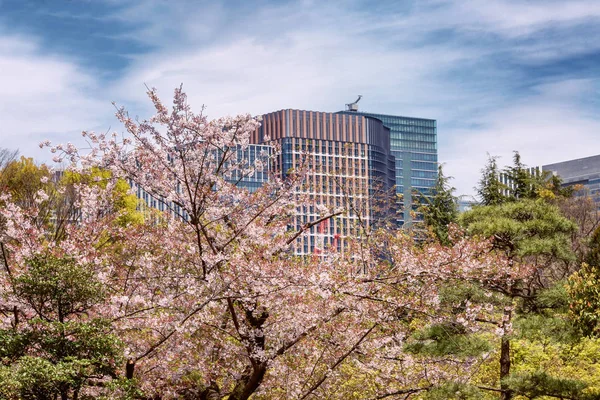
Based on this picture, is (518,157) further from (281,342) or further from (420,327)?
(281,342)

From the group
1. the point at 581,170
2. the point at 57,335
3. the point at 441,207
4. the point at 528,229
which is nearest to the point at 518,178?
the point at 441,207

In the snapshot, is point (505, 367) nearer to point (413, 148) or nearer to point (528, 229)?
point (528, 229)

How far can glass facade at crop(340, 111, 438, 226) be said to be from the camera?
186 metres

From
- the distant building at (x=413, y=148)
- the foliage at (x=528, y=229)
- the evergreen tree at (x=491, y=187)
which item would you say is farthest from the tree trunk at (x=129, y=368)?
the distant building at (x=413, y=148)

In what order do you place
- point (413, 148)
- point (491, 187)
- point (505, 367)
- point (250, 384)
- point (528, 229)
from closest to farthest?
point (250, 384), point (528, 229), point (505, 367), point (491, 187), point (413, 148)

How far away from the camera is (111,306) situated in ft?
37.5

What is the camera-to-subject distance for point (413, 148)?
18800 centimetres

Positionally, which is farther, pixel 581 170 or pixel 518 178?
pixel 581 170

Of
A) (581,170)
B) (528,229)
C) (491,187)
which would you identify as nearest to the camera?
(528,229)

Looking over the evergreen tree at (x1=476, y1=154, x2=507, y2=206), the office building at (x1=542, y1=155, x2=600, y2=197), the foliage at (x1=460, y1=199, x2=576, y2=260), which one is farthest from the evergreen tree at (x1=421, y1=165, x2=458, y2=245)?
the office building at (x1=542, y1=155, x2=600, y2=197)

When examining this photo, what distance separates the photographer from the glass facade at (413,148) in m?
186

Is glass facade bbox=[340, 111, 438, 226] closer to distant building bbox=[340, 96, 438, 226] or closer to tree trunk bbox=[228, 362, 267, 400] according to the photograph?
distant building bbox=[340, 96, 438, 226]

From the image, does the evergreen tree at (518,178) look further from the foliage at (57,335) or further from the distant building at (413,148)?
the distant building at (413,148)

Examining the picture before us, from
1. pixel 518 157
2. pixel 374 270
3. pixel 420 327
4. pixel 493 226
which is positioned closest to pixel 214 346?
pixel 374 270
